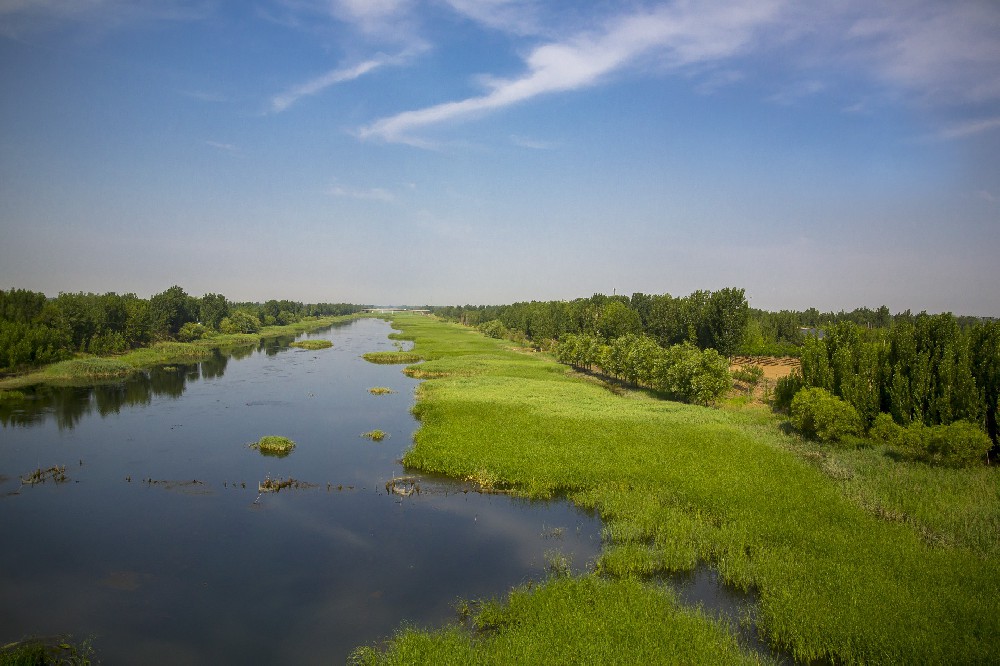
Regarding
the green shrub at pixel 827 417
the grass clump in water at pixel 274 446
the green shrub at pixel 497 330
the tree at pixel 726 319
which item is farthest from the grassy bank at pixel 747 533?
the green shrub at pixel 497 330

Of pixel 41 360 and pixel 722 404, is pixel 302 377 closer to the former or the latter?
pixel 41 360

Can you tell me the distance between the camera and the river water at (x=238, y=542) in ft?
58.5

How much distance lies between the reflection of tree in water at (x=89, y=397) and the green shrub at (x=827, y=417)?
60687 millimetres

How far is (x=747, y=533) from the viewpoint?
75.3ft

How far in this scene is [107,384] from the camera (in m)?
65.7

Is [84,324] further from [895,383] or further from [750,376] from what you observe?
[895,383]

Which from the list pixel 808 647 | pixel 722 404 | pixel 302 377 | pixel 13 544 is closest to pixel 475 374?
pixel 302 377

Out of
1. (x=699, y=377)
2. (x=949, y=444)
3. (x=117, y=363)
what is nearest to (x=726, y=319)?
(x=699, y=377)

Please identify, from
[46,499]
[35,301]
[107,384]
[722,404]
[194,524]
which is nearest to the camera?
[194,524]

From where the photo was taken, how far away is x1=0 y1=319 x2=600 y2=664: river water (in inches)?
703

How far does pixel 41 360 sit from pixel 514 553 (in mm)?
78882

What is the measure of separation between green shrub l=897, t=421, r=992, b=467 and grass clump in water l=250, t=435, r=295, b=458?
4176 centimetres

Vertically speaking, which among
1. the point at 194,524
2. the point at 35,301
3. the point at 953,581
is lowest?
the point at 194,524

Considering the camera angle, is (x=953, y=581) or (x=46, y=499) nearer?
(x=953, y=581)
